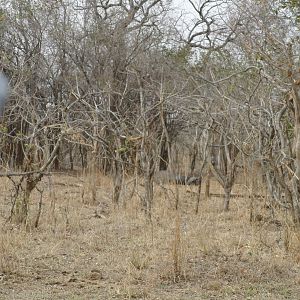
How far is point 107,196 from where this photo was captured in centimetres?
1070

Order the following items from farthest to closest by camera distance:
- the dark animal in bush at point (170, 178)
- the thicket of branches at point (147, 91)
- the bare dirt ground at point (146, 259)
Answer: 1. the dark animal in bush at point (170, 178)
2. the thicket of branches at point (147, 91)
3. the bare dirt ground at point (146, 259)

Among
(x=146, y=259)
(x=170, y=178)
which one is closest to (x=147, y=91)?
(x=170, y=178)

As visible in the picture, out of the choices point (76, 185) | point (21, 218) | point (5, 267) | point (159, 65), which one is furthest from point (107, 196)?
point (5, 267)

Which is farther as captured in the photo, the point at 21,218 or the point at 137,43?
the point at 137,43

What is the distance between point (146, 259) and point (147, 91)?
600 centimetres

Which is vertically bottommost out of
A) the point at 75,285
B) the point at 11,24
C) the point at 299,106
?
the point at 75,285

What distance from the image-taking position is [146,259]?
5145 millimetres

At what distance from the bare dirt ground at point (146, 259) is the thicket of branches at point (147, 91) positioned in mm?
457

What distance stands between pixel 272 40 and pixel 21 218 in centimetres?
363

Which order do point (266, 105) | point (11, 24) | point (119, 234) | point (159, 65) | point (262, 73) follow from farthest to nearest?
point (11, 24) → point (159, 65) → point (266, 105) → point (119, 234) → point (262, 73)

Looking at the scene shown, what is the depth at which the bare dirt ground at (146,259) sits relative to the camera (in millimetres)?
4352

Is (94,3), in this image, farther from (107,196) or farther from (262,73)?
(262,73)

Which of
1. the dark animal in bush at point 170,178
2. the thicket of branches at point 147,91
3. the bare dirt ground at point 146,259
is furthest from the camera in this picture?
the dark animal in bush at point 170,178

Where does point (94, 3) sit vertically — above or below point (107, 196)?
above
